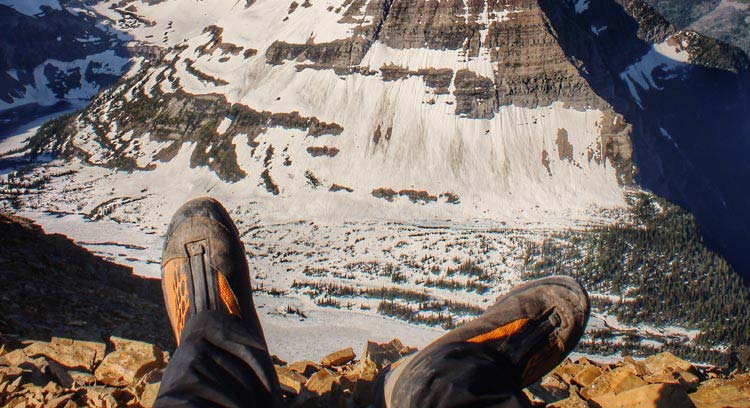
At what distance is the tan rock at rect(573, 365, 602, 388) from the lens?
8766 millimetres

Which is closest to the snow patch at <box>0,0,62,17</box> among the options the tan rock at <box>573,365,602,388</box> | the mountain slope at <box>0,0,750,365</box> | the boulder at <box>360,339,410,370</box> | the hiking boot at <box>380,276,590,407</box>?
the mountain slope at <box>0,0,750,365</box>

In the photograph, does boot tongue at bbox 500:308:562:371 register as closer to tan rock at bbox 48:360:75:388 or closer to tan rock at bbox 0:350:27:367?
tan rock at bbox 48:360:75:388

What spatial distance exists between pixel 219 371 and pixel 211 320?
0.97 meters

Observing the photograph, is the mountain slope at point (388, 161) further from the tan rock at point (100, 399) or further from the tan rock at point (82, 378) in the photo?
the tan rock at point (100, 399)

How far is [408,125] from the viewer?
260 feet

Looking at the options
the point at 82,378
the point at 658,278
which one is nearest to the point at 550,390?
the point at 82,378

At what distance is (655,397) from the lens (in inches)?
259

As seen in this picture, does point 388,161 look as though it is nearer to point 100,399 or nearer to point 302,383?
point 302,383

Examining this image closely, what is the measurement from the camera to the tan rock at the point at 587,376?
877cm

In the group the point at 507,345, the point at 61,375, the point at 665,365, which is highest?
the point at 507,345

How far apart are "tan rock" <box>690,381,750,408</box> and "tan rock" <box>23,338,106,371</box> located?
7880 mm

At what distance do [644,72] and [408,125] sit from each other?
7607 centimetres

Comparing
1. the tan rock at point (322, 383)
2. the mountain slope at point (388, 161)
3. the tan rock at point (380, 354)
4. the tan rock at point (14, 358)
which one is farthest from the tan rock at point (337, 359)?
the mountain slope at point (388, 161)

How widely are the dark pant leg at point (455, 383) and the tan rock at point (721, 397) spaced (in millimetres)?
3543
